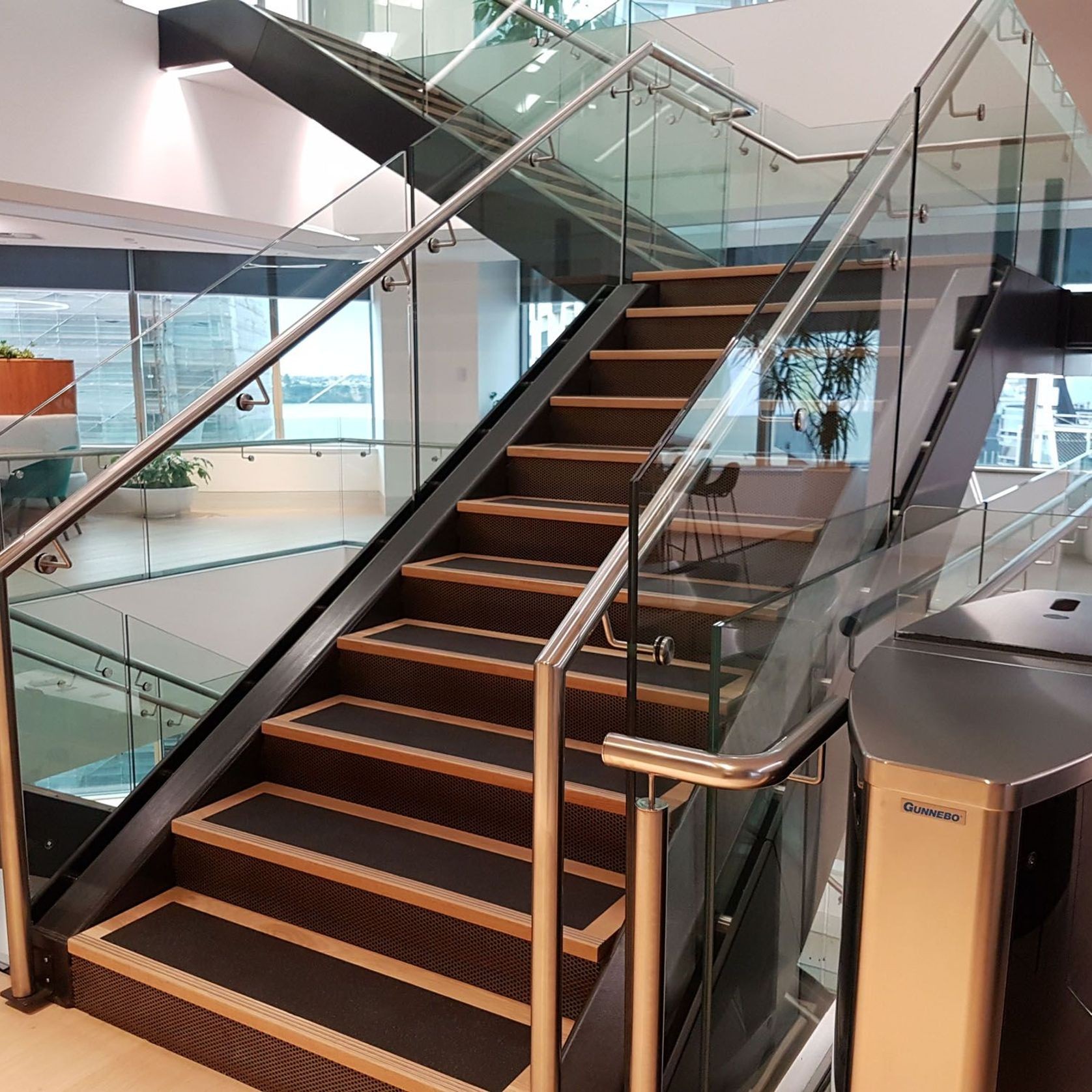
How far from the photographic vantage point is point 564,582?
320 centimetres

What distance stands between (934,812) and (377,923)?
154 cm

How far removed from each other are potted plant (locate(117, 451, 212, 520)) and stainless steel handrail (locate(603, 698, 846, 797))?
7.44ft

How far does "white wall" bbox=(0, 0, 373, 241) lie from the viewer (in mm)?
5973

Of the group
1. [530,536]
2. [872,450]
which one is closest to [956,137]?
[872,450]

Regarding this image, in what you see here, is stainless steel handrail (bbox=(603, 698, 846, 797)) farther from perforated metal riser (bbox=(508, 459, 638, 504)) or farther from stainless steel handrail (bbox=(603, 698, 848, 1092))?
perforated metal riser (bbox=(508, 459, 638, 504))

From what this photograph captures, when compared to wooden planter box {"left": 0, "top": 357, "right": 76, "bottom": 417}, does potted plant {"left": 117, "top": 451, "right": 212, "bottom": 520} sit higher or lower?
lower

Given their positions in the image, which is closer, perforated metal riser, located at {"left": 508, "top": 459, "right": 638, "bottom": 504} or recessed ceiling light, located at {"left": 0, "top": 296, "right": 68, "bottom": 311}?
perforated metal riser, located at {"left": 508, "top": 459, "right": 638, "bottom": 504}

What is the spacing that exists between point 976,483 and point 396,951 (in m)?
7.89

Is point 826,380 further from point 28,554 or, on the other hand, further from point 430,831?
point 28,554

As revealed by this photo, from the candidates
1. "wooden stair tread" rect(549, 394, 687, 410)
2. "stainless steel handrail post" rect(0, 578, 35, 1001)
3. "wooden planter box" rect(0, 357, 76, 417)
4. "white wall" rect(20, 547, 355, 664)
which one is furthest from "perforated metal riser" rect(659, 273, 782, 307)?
"wooden planter box" rect(0, 357, 76, 417)

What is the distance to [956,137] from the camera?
11.6 feet

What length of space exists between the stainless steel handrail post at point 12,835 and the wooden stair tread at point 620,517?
4.84ft

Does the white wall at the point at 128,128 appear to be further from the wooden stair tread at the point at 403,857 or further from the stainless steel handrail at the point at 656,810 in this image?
the stainless steel handrail at the point at 656,810

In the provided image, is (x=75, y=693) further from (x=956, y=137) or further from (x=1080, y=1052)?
(x=956, y=137)
